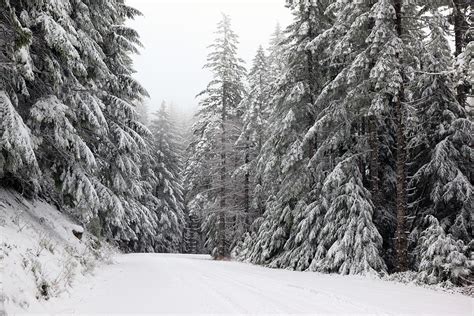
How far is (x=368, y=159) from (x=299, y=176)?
2880 mm

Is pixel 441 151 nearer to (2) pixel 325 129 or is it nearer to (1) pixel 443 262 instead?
(1) pixel 443 262

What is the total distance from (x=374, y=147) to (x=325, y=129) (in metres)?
2.33

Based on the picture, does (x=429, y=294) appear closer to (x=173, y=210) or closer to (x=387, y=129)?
(x=387, y=129)

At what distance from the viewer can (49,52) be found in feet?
34.2

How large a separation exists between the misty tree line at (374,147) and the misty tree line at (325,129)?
63 mm

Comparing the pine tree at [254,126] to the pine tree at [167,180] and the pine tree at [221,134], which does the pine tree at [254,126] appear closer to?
the pine tree at [221,134]

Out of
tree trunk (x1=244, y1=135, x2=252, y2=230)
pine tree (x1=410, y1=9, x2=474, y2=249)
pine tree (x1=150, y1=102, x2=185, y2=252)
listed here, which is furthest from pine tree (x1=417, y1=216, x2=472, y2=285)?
pine tree (x1=150, y1=102, x2=185, y2=252)

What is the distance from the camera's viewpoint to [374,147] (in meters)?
14.6

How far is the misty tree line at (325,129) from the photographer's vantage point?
33.2ft

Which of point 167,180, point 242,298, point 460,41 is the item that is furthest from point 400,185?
point 167,180

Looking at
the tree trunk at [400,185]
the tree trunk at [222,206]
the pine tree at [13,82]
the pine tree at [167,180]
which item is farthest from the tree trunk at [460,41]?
the pine tree at [167,180]

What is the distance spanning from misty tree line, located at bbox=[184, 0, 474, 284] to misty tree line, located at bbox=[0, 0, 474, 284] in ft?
0.21

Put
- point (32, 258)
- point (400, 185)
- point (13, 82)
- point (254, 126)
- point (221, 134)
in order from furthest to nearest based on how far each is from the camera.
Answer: point (221, 134)
point (254, 126)
point (400, 185)
point (13, 82)
point (32, 258)

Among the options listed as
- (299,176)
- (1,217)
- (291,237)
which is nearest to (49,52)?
(1,217)
